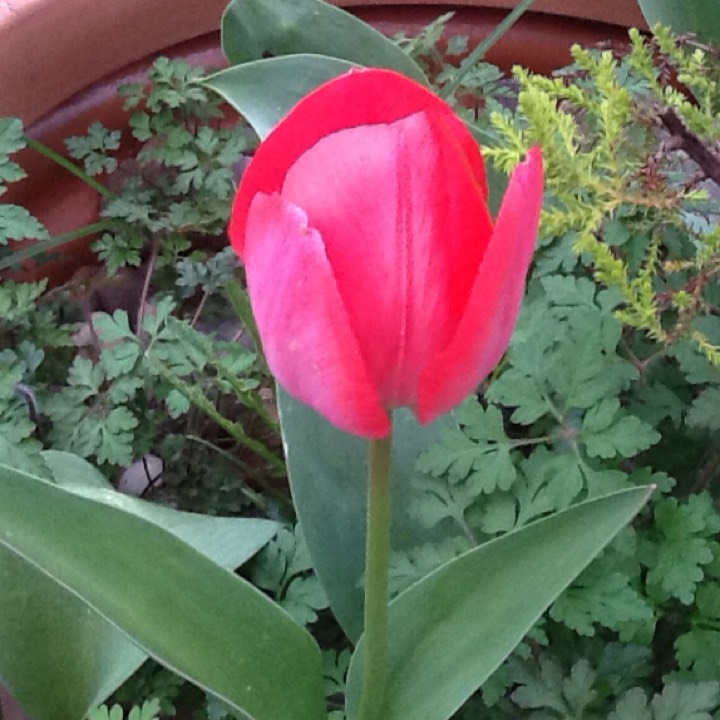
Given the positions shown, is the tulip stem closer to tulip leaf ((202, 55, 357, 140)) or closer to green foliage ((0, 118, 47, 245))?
tulip leaf ((202, 55, 357, 140))

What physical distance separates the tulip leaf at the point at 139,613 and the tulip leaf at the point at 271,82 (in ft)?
0.85

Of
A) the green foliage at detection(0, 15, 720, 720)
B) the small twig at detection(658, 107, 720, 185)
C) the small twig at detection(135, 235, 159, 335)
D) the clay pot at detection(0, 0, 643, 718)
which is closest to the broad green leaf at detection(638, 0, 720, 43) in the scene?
the green foliage at detection(0, 15, 720, 720)

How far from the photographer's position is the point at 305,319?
0.28 m

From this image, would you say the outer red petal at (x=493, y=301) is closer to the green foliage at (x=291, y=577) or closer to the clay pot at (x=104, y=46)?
the green foliage at (x=291, y=577)

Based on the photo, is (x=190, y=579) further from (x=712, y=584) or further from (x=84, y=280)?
(x=84, y=280)

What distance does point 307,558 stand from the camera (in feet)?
1.85

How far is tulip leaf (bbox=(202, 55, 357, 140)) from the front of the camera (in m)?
0.56

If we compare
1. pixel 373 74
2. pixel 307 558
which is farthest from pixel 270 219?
pixel 307 558

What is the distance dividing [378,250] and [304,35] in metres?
0.42

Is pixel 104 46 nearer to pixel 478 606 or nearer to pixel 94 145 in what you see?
pixel 94 145

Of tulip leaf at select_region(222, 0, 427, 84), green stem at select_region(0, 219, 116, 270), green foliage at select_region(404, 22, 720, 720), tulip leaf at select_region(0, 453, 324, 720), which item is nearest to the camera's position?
tulip leaf at select_region(0, 453, 324, 720)

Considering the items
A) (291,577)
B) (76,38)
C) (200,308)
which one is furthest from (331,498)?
(76,38)

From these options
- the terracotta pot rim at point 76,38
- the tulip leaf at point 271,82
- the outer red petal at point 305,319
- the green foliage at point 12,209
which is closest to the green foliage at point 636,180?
the tulip leaf at point 271,82

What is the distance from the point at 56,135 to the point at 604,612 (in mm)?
662
